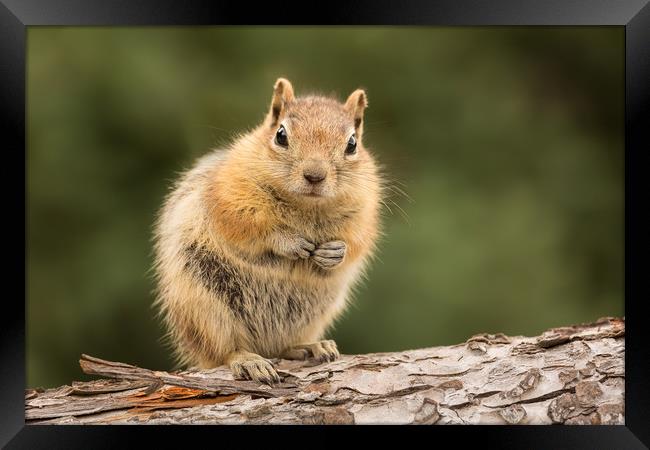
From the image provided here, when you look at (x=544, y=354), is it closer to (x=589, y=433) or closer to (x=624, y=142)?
(x=589, y=433)

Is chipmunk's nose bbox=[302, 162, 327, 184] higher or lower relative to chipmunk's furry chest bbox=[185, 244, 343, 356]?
higher

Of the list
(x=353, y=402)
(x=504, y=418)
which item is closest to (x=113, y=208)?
(x=353, y=402)

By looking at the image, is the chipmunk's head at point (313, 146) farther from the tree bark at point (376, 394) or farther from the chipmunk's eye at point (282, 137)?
the tree bark at point (376, 394)

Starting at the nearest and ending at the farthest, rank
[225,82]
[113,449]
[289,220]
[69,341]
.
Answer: [113,449] < [289,220] < [69,341] < [225,82]

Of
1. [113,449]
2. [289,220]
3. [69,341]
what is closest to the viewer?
[113,449]

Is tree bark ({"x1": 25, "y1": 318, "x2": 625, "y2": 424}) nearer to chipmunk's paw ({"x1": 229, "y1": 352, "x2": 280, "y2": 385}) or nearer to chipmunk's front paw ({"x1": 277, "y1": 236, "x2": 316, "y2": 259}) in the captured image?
chipmunk's paw ({"x1": 229, "y1": 352, "x2": 280, "y2": 385})

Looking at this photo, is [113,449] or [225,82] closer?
[113,449]

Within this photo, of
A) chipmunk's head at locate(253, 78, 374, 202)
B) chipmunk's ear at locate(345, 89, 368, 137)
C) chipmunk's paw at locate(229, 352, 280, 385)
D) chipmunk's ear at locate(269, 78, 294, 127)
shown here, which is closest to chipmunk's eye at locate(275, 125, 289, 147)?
chipmunk's head at locate(253, 78, 374, 202)

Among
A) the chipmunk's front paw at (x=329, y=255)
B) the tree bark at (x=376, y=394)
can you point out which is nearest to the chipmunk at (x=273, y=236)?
the chipmunk's front paw at (x=329, y=255)
